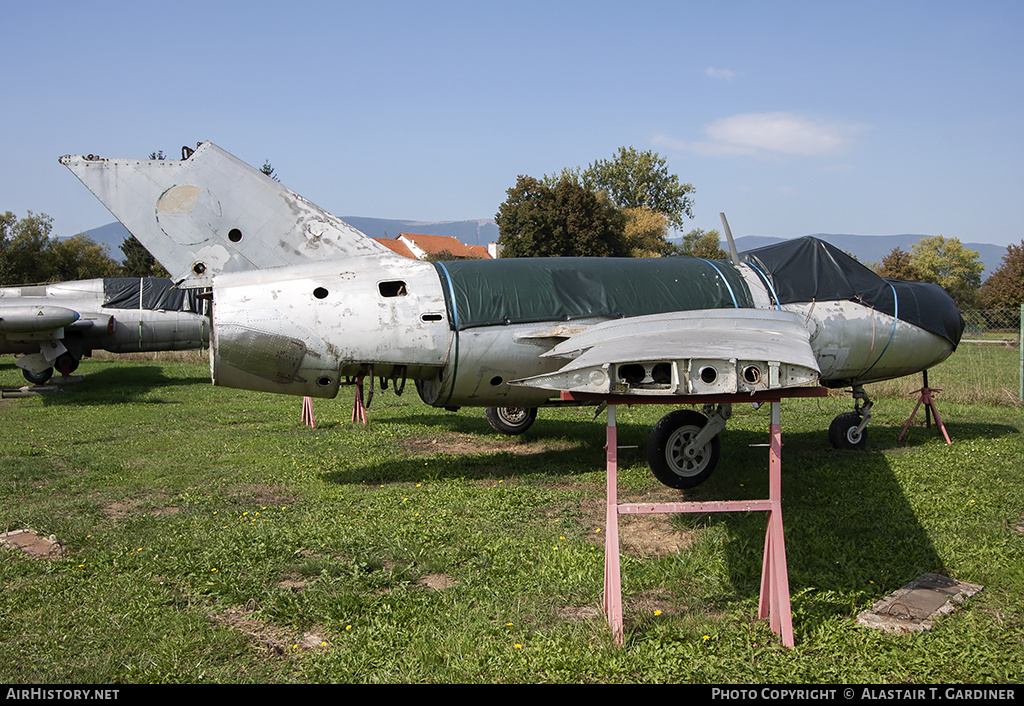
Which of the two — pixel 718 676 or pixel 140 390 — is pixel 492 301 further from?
pixel 140 390

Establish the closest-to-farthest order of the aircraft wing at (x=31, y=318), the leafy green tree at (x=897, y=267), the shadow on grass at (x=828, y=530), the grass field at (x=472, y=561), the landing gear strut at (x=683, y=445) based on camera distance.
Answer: the grass field at (x=472, y=561), the shadow on grass at (x=828, y=530), the landing gear strut at (x=683, y=445), the aircraft wing at (x=31, y=318), the leafy green tree at (x=897, y=267)

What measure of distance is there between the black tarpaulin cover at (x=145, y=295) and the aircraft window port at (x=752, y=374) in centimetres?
1876

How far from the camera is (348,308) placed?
8125 millimetres

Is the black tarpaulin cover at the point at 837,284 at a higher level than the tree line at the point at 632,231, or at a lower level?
lower

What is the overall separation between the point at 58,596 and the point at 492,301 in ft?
16.6

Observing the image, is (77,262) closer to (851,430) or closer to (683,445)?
(683,445)

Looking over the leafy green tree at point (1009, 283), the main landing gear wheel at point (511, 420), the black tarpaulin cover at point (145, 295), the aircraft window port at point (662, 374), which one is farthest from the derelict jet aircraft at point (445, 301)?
Result: the leafy green tree at point (1009, 283)

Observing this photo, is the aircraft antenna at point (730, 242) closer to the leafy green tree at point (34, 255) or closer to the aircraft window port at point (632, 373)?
the aircraft window port at point (632, 373)

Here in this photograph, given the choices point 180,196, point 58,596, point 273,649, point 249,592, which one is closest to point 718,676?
point 273,649

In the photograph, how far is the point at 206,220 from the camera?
9133 millimetres

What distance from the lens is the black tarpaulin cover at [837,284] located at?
9.34m

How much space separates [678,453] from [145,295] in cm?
1774

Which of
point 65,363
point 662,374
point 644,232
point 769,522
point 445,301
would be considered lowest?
point 769,522

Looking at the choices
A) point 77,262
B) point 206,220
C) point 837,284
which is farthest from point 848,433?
point 77,262
